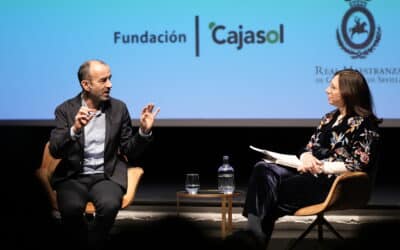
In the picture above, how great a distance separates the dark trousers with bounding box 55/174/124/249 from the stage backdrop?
1.58m

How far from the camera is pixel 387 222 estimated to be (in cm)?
155

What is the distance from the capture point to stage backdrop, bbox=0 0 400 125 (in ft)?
16.2

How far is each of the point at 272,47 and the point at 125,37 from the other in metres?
1.06

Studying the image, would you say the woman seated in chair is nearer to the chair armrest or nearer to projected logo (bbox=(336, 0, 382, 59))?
the chair armrest

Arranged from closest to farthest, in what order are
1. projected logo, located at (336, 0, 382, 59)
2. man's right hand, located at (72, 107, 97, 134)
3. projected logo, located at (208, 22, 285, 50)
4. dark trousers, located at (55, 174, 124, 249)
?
man's right hand, located at (72, 107, 97, 134) < dark trousers, located at (55, 174, 124, 249) < projected logo, located at (336, 0, 382, 59) < projected logo, located at (208, 22, 285, 50)

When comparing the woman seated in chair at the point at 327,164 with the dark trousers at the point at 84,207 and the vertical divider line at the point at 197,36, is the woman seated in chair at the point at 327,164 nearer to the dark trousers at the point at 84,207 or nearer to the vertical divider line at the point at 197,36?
the dark trousers at the point at 84,207

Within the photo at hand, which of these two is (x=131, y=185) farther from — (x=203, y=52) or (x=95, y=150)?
(x=203, y=52)

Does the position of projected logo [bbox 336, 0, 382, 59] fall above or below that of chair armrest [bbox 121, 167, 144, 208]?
above

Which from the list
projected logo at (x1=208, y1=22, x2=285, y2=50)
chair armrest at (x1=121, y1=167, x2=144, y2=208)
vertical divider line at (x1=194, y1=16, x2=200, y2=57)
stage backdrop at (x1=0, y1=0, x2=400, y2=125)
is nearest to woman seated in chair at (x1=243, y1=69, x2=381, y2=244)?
chair armrest at (x1=121, y1=167, x2=144, y2=208)

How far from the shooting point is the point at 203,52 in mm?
5121

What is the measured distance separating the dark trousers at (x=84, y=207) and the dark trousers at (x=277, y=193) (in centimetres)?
70

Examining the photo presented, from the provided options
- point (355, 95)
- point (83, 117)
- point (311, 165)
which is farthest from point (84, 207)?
point (355, 95)

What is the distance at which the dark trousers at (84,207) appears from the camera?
139 inches

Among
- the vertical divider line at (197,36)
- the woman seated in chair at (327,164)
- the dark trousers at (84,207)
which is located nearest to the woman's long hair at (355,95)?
the woman seated in chair at (327,164)
